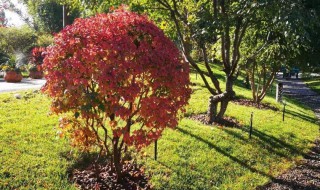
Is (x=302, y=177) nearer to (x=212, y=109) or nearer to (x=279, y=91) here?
(x=212, y=109)

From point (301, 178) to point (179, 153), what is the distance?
10.3ft

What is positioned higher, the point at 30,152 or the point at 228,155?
the point at 30,152

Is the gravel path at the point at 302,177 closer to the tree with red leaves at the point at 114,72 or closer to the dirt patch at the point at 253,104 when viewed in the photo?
the tree with red leaves at the point at 114,72

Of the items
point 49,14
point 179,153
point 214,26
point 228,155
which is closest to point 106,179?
point 179,153

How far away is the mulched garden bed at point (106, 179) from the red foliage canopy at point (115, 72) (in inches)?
32.9

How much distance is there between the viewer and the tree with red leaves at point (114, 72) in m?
5.34

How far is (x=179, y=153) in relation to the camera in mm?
8250

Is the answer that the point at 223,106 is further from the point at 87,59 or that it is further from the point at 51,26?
the point at 51,26

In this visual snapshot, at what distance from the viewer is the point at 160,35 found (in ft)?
20.1

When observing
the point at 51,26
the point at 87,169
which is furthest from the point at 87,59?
the point at 51,26

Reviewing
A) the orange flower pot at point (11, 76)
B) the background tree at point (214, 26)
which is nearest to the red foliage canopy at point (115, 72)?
the background tree at point (214, 26)

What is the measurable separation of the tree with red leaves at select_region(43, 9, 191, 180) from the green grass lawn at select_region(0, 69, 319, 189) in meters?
→ 1.26

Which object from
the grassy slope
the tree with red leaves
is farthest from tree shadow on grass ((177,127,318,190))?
the grassy slope

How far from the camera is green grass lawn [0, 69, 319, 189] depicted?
263 inches
